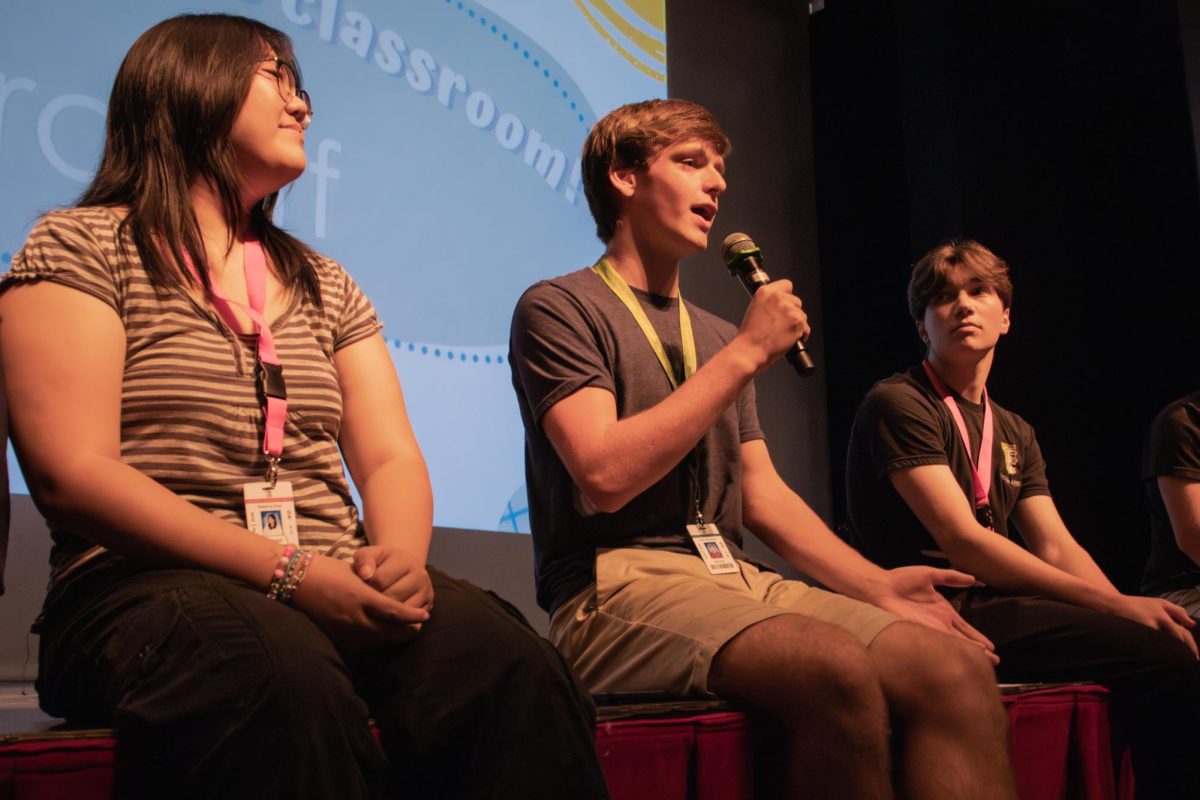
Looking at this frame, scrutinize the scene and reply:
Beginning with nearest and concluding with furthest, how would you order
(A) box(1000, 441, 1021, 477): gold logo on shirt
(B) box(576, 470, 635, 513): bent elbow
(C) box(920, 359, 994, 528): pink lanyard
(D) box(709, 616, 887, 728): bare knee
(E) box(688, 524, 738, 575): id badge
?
(D) box(709, 616, 887, 728): bare knee
(B) box(576, 470, 635, 513): bent elbow
(E) box(688, 524, 738, 575): id badge
(C) box(920, 359, 994, 528): pink lanyard
(A) box(1000, 441, 1021, 477): gold logo on shirt

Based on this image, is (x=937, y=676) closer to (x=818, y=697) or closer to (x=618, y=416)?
(x=818, y=697)

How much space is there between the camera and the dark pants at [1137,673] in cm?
198

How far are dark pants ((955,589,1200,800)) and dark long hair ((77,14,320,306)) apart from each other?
1.50m

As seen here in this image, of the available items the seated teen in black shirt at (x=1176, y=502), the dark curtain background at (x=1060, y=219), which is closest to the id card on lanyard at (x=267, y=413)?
the seated teen in black shirt at (x=1176, y=502)

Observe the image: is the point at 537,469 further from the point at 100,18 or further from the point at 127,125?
the point at 100,18

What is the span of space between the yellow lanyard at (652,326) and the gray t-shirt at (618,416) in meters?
0.01

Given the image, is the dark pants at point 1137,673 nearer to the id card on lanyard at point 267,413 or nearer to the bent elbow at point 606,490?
the bent elbow at point 606,490

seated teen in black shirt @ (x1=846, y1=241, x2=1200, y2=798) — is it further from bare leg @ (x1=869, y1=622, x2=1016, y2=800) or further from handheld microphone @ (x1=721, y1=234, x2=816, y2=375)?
bare leg @ (x1=869, y1=622, x2=1016, y2=800)

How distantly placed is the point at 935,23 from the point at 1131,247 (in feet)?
3.32

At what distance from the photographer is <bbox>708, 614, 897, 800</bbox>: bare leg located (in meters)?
1.32

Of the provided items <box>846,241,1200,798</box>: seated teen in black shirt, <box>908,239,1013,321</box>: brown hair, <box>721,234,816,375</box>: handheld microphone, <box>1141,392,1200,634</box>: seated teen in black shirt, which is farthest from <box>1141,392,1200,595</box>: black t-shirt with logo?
<box>721,234,816,375</box>: handheld microphone

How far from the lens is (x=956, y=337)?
2.49m

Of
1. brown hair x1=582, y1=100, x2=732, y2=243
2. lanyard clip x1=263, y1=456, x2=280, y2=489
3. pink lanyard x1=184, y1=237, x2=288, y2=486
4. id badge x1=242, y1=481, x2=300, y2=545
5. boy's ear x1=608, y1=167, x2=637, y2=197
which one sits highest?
brown hair x1=582, y1=100, x2=732, y2=243

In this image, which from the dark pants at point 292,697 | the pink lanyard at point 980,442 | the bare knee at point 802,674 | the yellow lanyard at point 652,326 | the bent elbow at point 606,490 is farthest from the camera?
the pink lanyard at point 980,442
